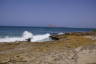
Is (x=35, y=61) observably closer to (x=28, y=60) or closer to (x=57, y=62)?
(x=28, y=60)

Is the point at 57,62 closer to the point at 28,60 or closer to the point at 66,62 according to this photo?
the point at 66,62

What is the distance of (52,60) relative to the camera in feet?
25.7

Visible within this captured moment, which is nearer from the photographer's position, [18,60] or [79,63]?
[79,63]

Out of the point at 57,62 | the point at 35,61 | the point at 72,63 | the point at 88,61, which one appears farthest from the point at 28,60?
the point at 88,61

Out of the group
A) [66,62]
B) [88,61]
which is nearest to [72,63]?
[66,62]

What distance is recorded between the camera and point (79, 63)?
290 inches

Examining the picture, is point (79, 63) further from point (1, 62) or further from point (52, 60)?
point (1, 62)

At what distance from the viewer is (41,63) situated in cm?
739

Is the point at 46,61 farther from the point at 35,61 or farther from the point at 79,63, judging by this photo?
the point at 79,63

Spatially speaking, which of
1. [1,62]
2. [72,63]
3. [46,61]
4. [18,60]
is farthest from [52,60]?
[1,62]

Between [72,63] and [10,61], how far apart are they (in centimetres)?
283

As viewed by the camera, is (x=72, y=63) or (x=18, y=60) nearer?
(x=72, y=63)

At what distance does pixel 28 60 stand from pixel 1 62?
1226 millimetres

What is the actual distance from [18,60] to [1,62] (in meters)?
0.78
